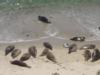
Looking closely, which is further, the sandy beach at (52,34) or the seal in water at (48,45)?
the seal in water at (48,45)

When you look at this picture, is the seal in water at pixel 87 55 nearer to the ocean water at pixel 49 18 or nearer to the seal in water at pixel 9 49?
the ocean water at pixel 49 18

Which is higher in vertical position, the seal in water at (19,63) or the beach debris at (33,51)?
the seal in water at (19,63)

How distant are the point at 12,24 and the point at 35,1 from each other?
135 cm

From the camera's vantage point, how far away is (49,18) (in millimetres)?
7973

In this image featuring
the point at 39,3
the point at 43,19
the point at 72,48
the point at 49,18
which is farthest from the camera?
the point at 39,3

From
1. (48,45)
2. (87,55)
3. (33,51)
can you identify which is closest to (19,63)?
(33,51)

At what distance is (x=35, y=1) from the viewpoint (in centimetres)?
891

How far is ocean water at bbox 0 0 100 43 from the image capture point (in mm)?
7348

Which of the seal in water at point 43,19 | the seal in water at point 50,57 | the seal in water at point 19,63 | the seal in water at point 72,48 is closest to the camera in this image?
the seal in water at point 19,63

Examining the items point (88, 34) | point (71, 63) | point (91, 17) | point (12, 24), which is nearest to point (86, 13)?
point (91, 17)

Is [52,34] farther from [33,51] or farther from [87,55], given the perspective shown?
[87,55]

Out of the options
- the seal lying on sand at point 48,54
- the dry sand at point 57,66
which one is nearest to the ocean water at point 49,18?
the seal lying on sand at point 48,54

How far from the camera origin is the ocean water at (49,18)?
7.35 metres

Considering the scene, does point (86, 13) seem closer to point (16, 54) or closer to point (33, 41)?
point (33, 41)
